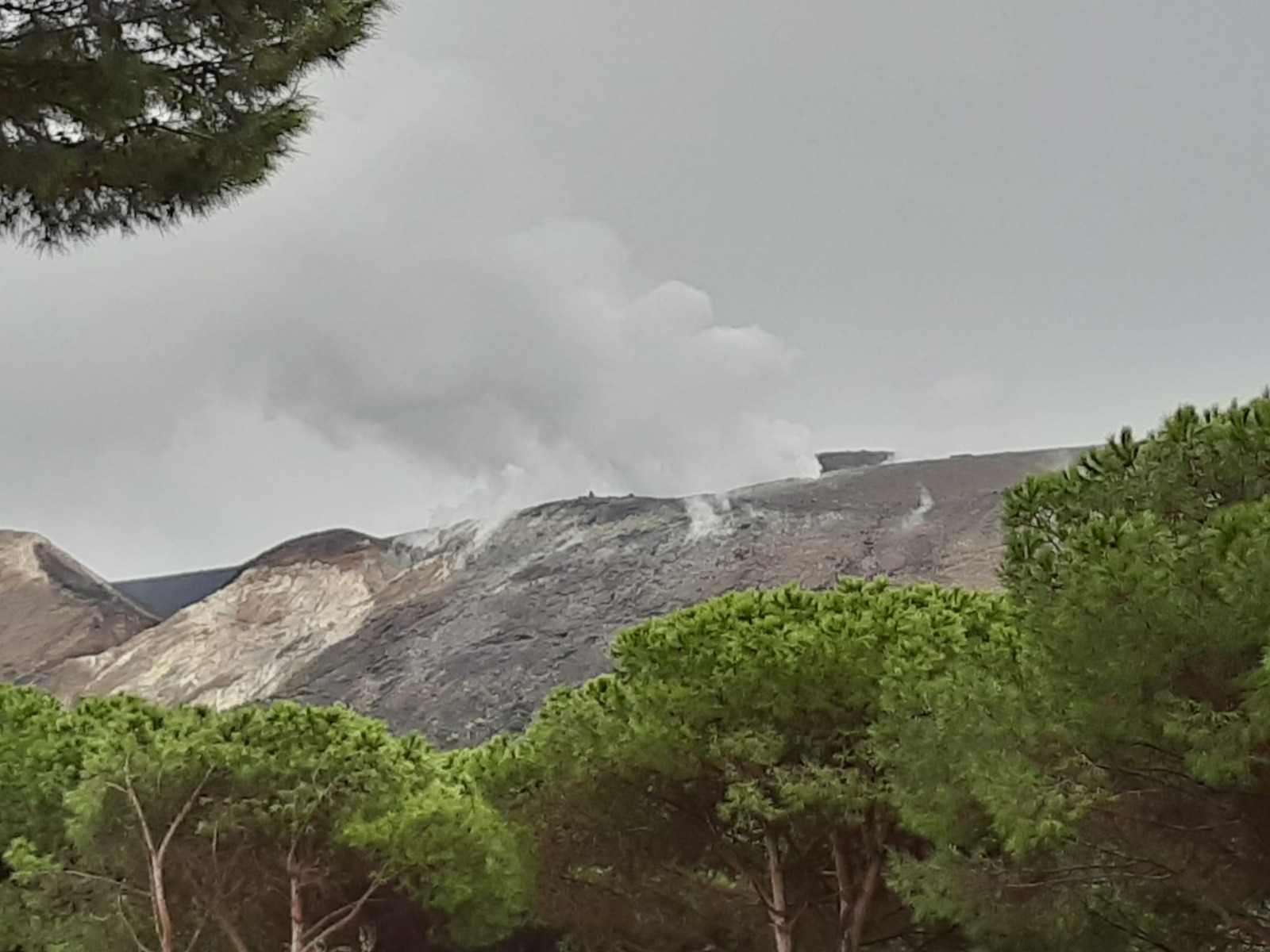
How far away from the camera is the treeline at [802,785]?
588 centimetres

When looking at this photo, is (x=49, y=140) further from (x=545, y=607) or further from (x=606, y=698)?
(x=545, y=607)

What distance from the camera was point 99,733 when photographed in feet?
42.1

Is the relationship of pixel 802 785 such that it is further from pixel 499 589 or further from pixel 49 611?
pixel 49 611

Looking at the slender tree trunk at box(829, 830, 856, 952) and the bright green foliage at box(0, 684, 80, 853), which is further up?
the bright green foliage at box(0, 684, 80, 853)

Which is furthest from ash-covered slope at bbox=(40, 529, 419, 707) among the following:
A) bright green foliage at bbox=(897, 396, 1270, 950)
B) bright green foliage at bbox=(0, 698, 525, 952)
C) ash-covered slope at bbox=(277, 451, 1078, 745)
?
bright green foliage at bbox=(897, 396, 1270, 950)

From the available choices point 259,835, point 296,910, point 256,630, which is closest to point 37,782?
point 259,835

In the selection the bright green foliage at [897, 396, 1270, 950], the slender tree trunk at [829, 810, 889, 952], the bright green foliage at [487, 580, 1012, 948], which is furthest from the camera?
the slender tree trunk at [829, 810, 889, 952]

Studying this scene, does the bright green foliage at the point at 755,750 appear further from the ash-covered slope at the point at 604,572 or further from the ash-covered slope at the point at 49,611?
the ash-covered slope at the point at 49,611

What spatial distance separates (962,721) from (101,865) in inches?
343

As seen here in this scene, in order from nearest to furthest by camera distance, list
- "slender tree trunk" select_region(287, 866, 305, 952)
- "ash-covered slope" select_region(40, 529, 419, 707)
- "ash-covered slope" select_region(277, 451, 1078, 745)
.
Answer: "slender tree trunk" select_region(287, 866, 305, 952) < "ash-covered slope" select_region(277, 451, 1078, 745) < "ash-covered slope" select_region(40, 529, 419, 707)

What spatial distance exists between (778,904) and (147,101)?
8398 mm

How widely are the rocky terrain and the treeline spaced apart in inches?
845

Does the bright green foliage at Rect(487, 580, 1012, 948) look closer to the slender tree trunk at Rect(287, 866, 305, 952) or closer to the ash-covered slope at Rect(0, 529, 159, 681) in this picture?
the slender tree trunk at Rect(287, 866, 305, 952)

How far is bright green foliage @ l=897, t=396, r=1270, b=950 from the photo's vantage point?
5547 mm
